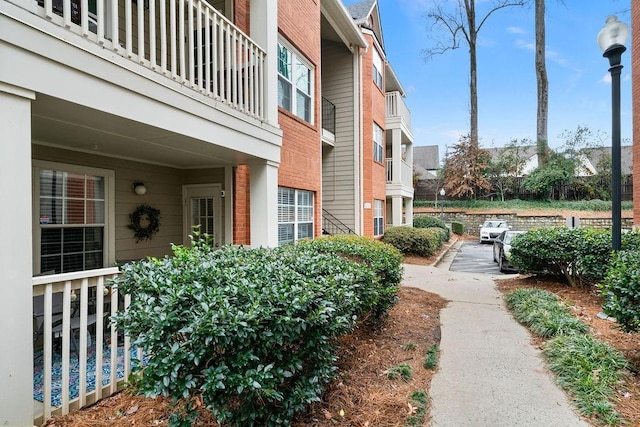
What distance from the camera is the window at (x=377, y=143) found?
1589 centimetres

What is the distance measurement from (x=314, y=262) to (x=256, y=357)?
1.57 metres

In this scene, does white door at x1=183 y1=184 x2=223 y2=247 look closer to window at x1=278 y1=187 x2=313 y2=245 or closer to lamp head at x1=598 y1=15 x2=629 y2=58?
window at x1=278 y1=187 x2=313 y2=245

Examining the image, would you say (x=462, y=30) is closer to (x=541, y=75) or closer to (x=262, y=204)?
(x=541, y=75)

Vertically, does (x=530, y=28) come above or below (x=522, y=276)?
above

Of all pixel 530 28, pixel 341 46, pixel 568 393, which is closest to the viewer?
pixel 568 393

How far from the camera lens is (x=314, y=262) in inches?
151

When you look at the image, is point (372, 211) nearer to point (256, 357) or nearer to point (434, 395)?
point (434, 395)

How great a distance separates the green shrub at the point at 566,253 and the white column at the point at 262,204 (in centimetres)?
632

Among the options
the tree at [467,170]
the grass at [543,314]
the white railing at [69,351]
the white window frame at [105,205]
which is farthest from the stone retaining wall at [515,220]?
the white railing at [69,351]

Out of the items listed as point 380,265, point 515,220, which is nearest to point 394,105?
point 380,265

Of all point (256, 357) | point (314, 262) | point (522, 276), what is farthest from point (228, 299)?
point (522, 276)

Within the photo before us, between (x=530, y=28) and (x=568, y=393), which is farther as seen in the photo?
(x=530, y=28)

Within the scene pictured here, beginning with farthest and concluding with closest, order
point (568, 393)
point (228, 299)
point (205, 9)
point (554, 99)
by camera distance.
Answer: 1. point (554, 99)
2. point (205, 9)
3. point (568, 393)
4. point (228, 299)

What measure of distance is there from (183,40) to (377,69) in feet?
44.7
